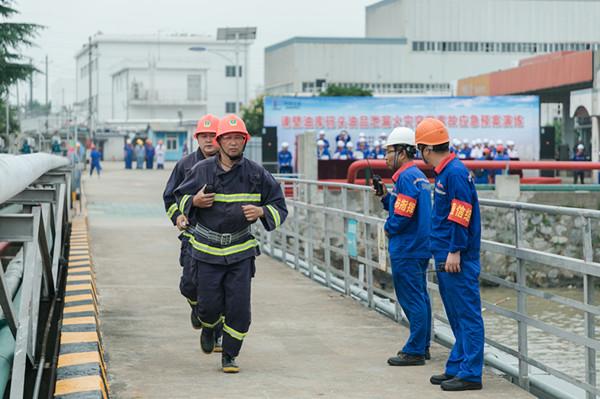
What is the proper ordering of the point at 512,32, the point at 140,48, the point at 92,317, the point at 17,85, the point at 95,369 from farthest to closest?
the point at 140,48, the point at 512,32, the point at 17,85, the point at 92,317, the point at 95,369

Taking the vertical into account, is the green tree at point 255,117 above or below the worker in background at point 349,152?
above

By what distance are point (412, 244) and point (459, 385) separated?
132cm

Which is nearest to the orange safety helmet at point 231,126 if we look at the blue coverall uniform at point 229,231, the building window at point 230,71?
the blue coverall uniform at point 229,231

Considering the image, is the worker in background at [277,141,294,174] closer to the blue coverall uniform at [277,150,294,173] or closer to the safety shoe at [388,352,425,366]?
the blue coverall uniform at [277,150,294,173]

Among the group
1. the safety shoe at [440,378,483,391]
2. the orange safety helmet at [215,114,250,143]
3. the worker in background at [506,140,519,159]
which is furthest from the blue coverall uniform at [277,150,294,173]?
the safety shoe at [440,378,483,391]

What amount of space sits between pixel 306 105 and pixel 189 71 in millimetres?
70407

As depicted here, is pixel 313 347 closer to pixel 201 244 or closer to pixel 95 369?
pixel 201 244

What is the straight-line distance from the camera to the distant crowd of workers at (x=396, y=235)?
779cm

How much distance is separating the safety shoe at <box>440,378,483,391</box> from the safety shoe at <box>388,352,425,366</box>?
0.99 m

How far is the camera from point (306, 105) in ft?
141

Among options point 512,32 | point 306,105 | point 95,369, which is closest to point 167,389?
point 95,369

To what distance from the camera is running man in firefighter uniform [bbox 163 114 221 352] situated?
9266 millimetres

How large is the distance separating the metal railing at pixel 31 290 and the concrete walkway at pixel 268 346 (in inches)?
21.2

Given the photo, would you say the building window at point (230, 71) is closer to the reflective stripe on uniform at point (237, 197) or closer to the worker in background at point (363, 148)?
the worker in background at point (363, 148)
